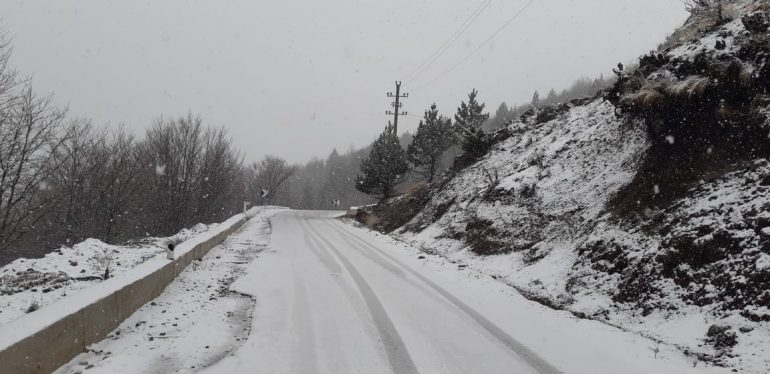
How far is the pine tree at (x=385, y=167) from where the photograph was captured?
37.0m

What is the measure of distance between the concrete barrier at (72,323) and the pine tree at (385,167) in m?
29.3

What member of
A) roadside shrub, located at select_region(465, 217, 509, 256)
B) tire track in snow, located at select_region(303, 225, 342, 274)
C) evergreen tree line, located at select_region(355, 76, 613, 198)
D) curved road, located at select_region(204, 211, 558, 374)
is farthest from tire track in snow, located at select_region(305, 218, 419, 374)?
evergreen tree line, located at select_region(355, 76, 613, 198)

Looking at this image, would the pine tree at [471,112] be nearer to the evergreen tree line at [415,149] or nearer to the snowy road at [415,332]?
the evergreen tree line at [415,149]

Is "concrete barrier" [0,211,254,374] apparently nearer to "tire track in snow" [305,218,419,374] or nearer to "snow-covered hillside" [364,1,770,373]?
"tire track in snow" [305,218,419,374]

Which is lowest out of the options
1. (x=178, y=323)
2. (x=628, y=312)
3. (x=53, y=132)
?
(x=628, y=312)

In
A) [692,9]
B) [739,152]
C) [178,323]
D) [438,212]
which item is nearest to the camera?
[178,323]

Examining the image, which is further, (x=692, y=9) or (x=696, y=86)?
(x=692, y=9)

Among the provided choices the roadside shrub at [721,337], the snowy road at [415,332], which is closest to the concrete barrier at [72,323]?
the snowy road at [415,332]

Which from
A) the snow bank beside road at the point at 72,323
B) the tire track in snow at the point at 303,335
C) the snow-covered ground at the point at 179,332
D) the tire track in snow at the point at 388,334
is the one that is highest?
the snow bank beside road at the point at 72,323

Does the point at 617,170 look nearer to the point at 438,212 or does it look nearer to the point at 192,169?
the point at 438,212

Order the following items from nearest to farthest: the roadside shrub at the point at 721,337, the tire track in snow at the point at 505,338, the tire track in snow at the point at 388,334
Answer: the tire track in snow at the point at 388,334
the tire track in snow at the point at 505,338
the roadside shrub at the point at 721,337

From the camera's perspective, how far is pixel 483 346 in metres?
5.95

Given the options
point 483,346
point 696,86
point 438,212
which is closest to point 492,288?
point 483,346

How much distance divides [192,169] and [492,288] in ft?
126
